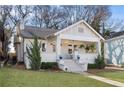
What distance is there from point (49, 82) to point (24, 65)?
91.2 inches

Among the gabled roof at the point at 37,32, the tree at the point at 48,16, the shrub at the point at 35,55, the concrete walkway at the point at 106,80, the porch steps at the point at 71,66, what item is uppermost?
the tree at the point at 48,16

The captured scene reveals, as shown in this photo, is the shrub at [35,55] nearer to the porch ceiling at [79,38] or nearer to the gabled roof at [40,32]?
the gabled roof at [40,32]

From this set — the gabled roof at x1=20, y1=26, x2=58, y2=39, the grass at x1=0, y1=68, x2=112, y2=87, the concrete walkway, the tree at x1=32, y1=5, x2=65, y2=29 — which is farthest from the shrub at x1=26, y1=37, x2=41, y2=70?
the concrete walkway

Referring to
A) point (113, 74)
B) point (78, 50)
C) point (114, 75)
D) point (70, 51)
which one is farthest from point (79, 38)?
point (114, 75)

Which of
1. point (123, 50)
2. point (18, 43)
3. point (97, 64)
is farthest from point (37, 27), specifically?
point (123, 50)

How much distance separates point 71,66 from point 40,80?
9.74 ft

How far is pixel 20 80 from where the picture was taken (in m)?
8.84

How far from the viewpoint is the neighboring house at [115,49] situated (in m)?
11.0

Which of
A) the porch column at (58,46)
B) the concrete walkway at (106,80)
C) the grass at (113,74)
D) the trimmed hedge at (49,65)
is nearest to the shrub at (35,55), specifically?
the trimmed hedge at (49,65)

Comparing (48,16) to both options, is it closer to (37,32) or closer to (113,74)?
(37,32)

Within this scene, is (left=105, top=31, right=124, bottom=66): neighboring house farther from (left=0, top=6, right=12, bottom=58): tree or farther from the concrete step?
(left=0, top=6, right=12, bottom=58): tree

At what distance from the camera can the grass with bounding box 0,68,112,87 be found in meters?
8.68

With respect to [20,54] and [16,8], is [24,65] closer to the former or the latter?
[20,54]

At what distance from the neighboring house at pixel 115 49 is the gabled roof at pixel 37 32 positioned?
8.25ft
